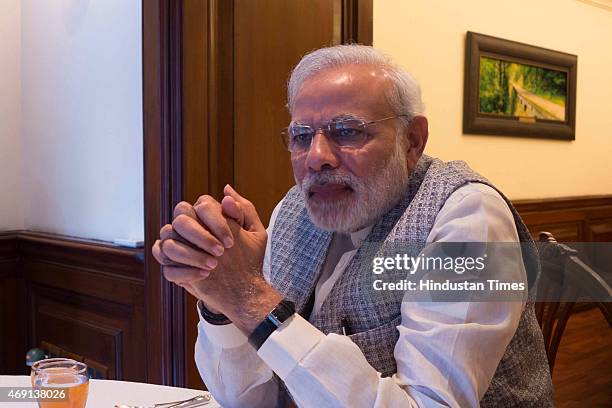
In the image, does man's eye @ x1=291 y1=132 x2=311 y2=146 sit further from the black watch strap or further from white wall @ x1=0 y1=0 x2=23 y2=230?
white wall @ x1=0 y1=0 x2=23 y2=230

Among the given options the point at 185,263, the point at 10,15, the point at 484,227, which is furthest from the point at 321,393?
the point at 10,15

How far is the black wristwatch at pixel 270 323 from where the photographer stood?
89 cm

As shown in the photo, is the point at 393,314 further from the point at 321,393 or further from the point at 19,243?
the point at 19,243

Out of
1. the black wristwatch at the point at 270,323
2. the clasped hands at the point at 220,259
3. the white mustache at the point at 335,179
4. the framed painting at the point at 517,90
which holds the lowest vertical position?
the black wristwatch at the point at 270,323

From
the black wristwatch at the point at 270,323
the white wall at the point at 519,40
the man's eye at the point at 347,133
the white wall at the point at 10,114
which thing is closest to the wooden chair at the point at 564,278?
the man's eye at the point at 347,133

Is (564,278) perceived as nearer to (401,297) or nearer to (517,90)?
(401,297)

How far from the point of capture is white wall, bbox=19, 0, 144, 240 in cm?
198

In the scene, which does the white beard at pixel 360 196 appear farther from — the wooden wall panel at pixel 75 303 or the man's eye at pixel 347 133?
the wooden wall panel at pixel 75 303

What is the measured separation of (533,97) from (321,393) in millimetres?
3395

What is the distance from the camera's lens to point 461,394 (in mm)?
907

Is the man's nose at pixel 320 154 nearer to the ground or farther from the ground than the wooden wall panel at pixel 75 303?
farther from the ground

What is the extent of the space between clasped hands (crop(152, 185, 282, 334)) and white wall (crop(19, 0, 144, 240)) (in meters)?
1.12

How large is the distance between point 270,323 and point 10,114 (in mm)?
1915

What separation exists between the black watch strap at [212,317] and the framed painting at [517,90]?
2.60 meters
